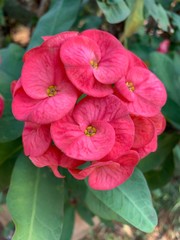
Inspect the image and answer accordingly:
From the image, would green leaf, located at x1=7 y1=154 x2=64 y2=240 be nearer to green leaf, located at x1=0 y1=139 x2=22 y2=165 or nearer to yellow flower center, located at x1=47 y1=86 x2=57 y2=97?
green leaf, located at x1=0 y1=139 x2=22 y2=165

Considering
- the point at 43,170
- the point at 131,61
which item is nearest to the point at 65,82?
the point at 131,61

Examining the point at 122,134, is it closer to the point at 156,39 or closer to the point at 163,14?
the point at 163,14

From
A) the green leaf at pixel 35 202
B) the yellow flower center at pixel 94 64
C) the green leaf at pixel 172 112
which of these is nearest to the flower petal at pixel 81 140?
the yellow flower center at pixel 94 64

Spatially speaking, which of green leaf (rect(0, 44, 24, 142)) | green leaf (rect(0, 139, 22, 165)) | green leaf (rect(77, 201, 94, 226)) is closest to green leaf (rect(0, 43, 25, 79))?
green leaf (rect(0, 44, 24, 142))

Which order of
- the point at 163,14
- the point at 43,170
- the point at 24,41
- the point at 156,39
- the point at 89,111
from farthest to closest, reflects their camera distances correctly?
the point at 24,41
the point at 156,39
the point at 163,14
the point at 43,170
the point at 89,111

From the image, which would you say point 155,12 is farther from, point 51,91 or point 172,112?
point 51,91

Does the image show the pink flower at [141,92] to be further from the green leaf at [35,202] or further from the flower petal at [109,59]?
the green leaf at [35,202]
